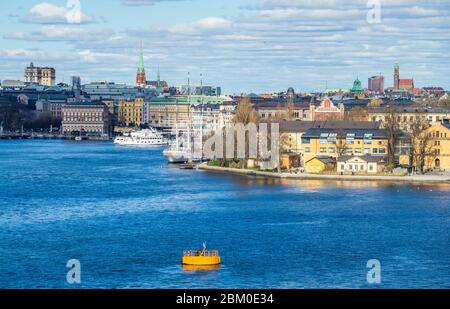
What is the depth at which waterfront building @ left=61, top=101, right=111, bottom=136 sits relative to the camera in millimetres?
44250

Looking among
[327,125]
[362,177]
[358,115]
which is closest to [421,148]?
[362,177]

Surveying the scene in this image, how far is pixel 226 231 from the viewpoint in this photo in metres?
9.60

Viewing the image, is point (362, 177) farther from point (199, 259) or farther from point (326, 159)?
point (199, 259)

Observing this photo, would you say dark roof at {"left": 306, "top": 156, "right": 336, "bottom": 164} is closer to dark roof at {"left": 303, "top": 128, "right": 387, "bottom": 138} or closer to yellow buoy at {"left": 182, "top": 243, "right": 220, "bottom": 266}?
dark roof at {"left": 303, "top": 128, "right": 387, "bottom": 138}

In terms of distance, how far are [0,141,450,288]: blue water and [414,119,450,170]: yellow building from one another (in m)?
3.17

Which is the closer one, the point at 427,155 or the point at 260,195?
the point at 260,195

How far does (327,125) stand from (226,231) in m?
10.8

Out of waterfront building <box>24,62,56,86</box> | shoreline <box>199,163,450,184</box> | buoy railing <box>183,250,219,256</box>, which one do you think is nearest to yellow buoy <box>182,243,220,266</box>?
buoy railing <box>183,250,219,256</box>

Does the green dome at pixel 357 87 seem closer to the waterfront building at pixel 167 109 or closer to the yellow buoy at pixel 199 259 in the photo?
the waterfront building at pixel 167 109

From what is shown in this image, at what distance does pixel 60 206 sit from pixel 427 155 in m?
8.34
